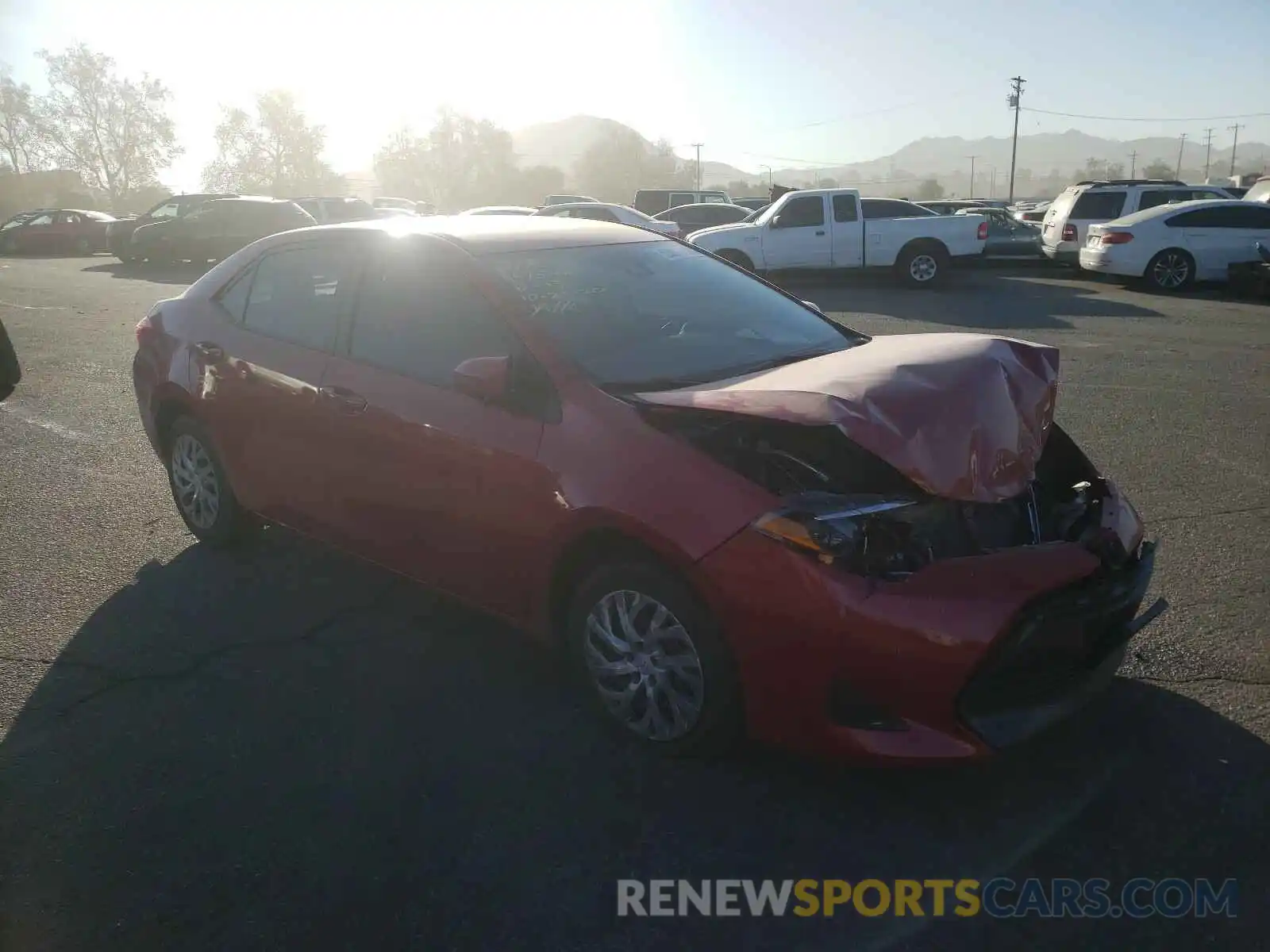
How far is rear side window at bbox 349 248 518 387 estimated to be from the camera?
3.81m

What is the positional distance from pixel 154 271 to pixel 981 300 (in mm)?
19559

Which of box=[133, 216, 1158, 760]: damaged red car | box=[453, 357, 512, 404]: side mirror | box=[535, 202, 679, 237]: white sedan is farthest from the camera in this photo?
box=[535, 202, 679, 237]: white sedan

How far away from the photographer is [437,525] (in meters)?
3.82

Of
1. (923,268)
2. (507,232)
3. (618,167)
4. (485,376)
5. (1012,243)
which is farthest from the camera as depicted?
(618,167)

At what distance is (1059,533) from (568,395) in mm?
1648

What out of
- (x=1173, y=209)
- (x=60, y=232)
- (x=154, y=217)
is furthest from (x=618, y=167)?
(x=1173, y=209)

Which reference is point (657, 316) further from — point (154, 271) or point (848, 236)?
point (154, 271)

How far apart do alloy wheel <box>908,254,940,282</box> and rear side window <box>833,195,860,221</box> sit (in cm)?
136

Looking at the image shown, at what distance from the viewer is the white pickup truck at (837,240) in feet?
62.9

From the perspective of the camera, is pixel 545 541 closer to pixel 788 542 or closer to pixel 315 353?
pixel 788 542

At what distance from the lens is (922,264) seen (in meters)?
19.3

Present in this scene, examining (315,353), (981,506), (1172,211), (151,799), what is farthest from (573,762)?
(1172,211)

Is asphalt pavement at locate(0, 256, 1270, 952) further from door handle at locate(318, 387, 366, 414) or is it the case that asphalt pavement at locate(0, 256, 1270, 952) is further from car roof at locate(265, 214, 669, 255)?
car roof at locate(265, 214, 669, 255)

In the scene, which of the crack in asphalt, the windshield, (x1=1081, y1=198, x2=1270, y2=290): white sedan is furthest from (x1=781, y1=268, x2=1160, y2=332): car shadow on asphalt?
the crack in asphalt
